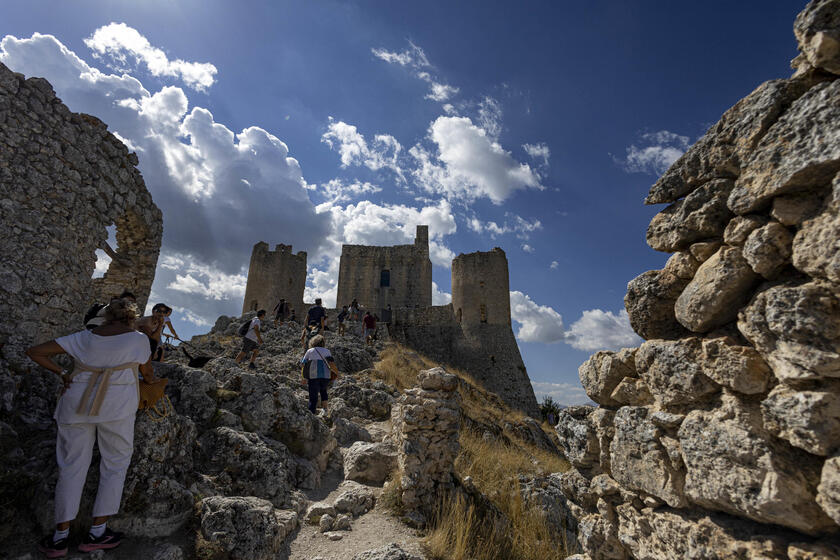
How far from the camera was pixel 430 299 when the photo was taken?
29562 mm

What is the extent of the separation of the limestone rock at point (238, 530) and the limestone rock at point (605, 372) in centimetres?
282

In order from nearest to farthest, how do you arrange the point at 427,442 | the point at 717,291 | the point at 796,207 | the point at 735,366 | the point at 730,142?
1. the point at 796,207
2. the point at 735,366
3. the point at 717,291
4. the point at 730,142
5. the point at 427,442

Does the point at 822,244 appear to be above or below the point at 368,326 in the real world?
below

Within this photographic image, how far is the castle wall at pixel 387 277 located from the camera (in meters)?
28.9

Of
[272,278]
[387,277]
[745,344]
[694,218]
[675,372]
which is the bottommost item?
[675,372]

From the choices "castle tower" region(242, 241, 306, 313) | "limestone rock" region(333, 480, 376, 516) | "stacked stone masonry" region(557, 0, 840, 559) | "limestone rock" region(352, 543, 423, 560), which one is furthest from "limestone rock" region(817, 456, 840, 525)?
"castle tower" region(242, 241, 306, 313)

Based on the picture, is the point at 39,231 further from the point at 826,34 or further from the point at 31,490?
the point at 826,34

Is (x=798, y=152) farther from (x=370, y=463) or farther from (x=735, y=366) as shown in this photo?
(x=370, y=463)

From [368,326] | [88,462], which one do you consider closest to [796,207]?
[88,462]

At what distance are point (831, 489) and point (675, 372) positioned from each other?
29.5 inches

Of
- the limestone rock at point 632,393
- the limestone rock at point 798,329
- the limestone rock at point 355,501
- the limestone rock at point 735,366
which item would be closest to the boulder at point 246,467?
the limestone rock at point 355,501

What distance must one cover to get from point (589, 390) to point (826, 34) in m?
2.30

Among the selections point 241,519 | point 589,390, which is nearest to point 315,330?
point 241,519

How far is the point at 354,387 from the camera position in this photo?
8.59m
